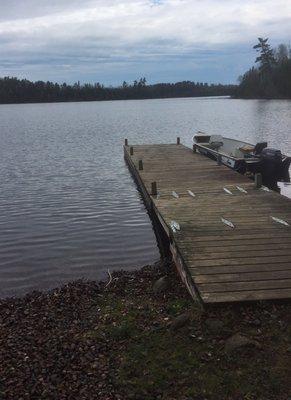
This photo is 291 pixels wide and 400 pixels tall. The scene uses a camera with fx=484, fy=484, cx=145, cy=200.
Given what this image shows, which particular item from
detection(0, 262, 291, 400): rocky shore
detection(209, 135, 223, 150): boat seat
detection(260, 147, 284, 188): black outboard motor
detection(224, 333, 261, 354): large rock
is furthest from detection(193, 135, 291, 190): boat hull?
detection(224, 333, 261, 354): large rock

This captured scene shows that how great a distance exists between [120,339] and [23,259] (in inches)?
256

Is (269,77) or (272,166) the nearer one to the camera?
(272,166)

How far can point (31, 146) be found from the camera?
41.9 metres

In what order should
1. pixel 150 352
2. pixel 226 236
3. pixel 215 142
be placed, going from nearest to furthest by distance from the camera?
pixel 150 352, pixel 226 236, pixel 215 142

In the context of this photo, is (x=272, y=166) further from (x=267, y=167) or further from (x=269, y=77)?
(x=269, y=77)

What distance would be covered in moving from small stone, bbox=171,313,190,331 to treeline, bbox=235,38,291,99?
4603 inches

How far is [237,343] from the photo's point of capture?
5.96 m

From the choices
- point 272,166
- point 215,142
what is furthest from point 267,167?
point 215,142

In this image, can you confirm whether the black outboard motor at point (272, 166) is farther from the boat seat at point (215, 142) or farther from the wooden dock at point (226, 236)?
the boat seat at point (215, 142)

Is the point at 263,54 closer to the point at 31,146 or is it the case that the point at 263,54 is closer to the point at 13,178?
the point at 31,146

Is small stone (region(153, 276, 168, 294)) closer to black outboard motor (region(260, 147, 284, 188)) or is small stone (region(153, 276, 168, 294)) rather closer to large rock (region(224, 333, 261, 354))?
large rock (region(224, 333, 261, 354))

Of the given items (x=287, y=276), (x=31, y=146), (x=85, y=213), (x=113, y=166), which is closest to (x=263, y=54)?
(x=31, y=146)

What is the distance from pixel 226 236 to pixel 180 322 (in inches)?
128

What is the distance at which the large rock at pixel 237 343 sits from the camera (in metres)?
5.93
